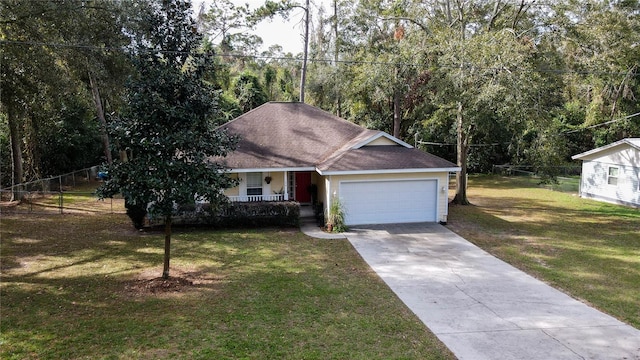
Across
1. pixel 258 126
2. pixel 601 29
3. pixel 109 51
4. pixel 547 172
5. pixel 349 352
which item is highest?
pixel 601 29

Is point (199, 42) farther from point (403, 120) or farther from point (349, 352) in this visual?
point (403, 120)

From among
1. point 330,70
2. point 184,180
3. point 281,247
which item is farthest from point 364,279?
point 330,70

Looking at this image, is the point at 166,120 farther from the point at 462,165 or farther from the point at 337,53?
the point at 337,53

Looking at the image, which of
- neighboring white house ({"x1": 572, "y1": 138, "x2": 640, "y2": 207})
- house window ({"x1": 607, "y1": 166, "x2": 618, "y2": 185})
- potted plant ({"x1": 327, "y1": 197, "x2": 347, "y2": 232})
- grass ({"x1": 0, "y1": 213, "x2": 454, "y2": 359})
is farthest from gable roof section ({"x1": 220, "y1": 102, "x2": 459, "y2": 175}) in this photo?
house window ({"x1": 607, "y1": 166, "x2": 618, "y2": 185})

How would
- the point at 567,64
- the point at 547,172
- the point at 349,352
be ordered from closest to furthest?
1. the point at 349,352
2. the point at 547,172
3. the point at 567,64

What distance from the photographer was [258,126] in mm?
19312

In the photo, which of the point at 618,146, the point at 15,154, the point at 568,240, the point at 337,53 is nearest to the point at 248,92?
the point at 337,53

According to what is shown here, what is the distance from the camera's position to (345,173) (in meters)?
15.6

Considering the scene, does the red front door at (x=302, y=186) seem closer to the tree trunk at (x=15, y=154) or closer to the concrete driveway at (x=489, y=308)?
the concrete driveway at (x=489, y=308)

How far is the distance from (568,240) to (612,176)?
11.1m

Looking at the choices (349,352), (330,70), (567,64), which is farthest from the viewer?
(330,70)

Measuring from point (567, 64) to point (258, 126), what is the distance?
14.8 m

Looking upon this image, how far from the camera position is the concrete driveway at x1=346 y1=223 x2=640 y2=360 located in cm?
726

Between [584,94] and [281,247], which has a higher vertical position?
[584,94]
